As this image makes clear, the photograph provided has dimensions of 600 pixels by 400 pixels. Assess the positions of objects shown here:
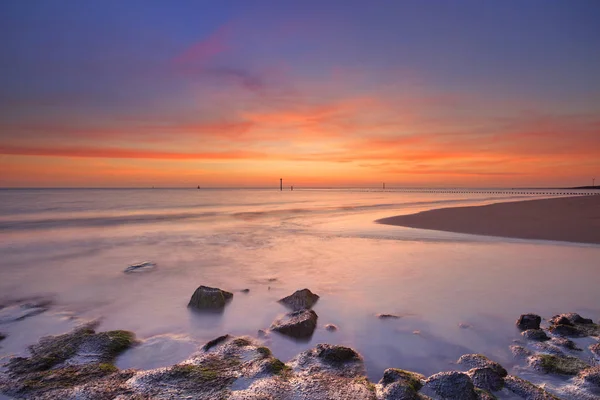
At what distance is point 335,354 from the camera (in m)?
4.41

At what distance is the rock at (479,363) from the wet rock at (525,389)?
0.11 metres

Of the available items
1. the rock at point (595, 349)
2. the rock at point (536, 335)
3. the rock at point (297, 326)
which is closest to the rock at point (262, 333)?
the rock at point (297, 326)

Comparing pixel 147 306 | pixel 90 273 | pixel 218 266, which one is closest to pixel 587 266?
pixel 218 266

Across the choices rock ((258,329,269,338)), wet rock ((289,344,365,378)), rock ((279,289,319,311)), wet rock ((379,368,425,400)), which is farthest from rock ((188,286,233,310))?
wet rock ((379,368,425,400))

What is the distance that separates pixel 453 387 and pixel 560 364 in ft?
5.54

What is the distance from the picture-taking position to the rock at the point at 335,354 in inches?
172

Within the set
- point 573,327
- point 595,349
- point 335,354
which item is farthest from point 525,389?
point 573,327

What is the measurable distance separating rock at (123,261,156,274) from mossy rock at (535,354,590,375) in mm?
9299

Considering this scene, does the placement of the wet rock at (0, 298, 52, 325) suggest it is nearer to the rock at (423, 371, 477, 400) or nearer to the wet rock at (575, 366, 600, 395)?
the rock at (423, 371, 477, 400)

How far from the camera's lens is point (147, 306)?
6.93 meters

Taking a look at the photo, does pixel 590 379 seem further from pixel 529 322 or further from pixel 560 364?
pixel 529 322

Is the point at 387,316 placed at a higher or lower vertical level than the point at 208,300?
lower

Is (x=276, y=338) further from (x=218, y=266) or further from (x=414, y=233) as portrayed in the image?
(x=414, y=233)

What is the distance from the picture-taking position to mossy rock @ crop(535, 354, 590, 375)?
13.5 feet
